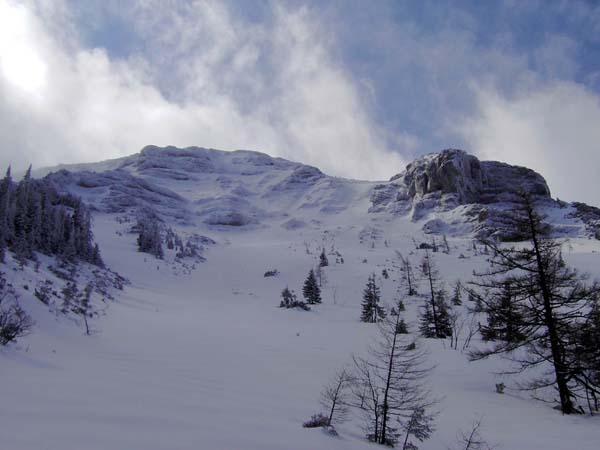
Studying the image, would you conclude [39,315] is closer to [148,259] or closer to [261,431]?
[261,431]

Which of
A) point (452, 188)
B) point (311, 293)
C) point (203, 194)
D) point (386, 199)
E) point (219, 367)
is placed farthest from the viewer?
point (203, 194)

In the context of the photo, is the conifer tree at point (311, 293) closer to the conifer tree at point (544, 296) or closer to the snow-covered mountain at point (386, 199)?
the conifer tree at point (544, 296)

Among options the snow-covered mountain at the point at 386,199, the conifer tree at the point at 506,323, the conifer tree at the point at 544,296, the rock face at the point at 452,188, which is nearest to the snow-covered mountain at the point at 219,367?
the conifer tree at the point at 544,296

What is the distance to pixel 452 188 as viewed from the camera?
12519 centimetres

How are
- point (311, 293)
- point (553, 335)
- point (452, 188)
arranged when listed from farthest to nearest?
point (452, 188), point (311, 293), point (553, 335)

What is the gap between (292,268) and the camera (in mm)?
59656

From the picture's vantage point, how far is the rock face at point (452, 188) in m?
120

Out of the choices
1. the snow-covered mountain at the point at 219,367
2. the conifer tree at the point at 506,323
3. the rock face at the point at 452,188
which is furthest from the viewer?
the rock face at the point at 452,188

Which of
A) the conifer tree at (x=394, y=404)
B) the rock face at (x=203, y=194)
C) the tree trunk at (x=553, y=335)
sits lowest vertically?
the conifer tree at (x=394, y=404)

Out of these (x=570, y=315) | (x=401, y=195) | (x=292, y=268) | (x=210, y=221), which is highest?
(x=401, y=195)

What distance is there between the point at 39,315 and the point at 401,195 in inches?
5444

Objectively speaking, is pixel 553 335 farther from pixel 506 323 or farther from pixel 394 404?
pixel 394 404

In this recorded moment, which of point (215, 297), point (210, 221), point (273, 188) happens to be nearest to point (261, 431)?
point (215, 297)

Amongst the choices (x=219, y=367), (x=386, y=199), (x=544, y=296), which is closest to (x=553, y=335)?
(x=544, y=296)
